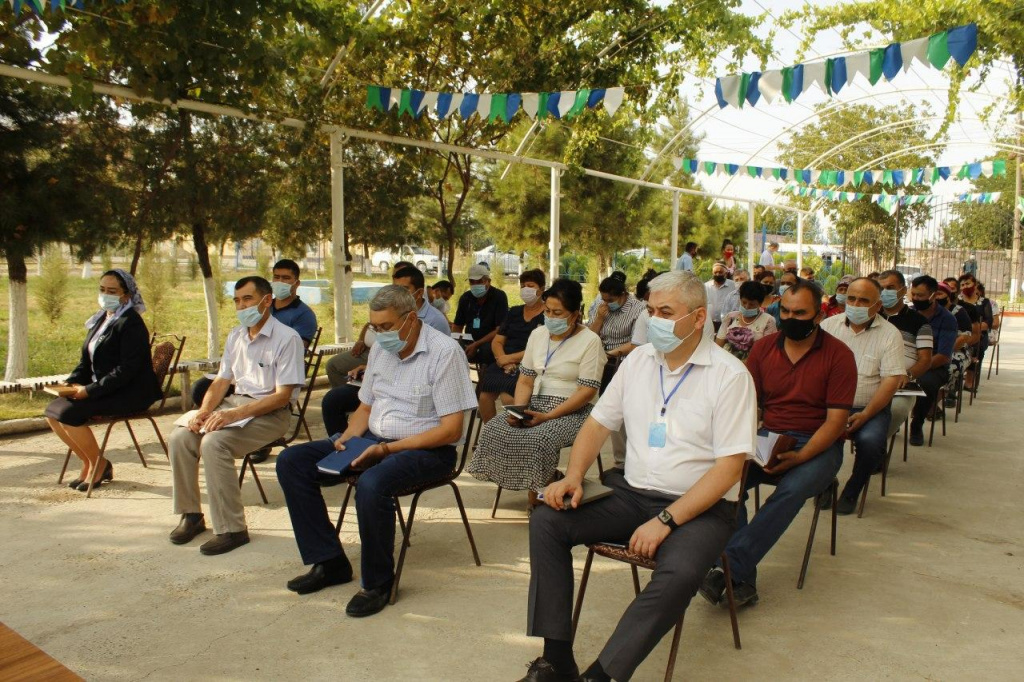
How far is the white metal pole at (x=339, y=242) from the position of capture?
→ 8508mm

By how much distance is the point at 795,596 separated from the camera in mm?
3881

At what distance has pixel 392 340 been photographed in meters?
4.04

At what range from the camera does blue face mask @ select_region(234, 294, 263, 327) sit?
4.66 meters

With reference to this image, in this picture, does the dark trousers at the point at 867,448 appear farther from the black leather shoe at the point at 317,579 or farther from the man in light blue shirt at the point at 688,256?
the man in light blue shirt at the point at 688,256

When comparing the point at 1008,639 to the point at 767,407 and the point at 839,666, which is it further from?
the point at 767,407

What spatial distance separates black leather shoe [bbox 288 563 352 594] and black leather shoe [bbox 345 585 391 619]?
249 mm

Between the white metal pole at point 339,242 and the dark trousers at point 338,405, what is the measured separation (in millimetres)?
3158

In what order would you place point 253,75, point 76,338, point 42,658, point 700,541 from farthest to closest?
point 76,338, point 253,75, point 700,541, point 42,658

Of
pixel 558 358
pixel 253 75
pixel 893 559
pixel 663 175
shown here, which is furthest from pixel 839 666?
pixel 663 175

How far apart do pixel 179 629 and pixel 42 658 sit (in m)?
1.34

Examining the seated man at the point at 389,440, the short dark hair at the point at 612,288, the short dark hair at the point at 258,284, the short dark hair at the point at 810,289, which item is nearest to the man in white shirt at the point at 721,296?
the short dark hair at the point at 612,288

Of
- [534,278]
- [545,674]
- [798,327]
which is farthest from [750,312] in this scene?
[545,674]

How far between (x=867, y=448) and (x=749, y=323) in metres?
2.69

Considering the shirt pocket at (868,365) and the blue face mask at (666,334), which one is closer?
the blue face mask at (666,334)
